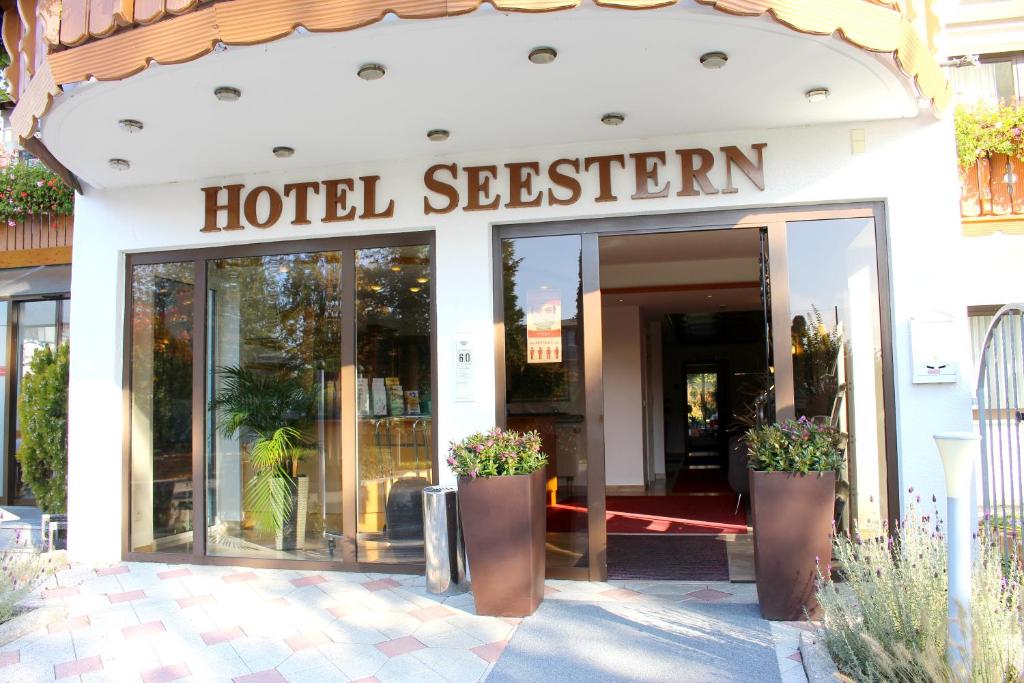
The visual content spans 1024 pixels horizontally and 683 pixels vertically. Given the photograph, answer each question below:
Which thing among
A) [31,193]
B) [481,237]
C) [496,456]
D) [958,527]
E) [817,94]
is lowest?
[958,527]

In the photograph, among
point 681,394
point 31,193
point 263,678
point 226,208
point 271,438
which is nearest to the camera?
point 263,678

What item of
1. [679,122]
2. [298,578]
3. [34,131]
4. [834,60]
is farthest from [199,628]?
[834,60]

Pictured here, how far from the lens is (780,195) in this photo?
17.3 feet

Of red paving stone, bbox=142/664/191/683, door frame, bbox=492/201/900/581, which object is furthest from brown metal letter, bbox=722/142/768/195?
red paving stone, bbox=142/664/191/683

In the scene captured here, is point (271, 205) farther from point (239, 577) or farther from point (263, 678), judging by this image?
point (263, 678)

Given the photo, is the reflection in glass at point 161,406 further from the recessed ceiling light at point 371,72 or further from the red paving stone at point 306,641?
the recessed ceiling light at point 371,72

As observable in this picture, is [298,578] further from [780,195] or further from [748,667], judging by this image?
[780,195]

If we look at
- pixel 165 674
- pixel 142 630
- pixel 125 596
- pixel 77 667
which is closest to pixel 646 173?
pixel 165 674

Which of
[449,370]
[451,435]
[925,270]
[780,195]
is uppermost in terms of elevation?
[780,195]

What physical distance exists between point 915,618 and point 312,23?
12.2ft

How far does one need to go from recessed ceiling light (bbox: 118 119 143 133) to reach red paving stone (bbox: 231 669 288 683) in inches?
134

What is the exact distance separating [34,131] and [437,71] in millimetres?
2653

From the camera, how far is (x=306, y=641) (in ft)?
14.2

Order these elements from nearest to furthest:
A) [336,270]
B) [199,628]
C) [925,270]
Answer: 1. [199,628]
2. [925,270]
3. [336,270]
